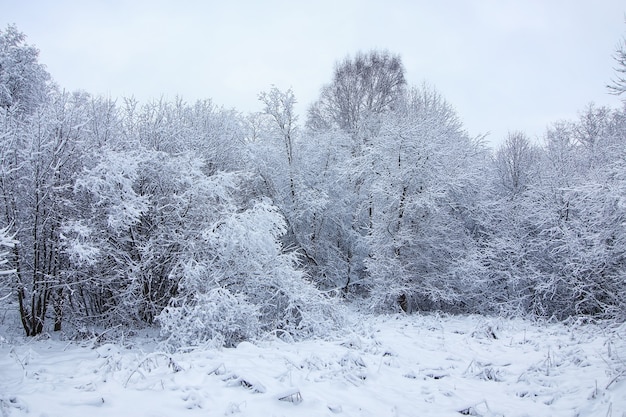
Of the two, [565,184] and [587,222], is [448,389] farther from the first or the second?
[565,184]

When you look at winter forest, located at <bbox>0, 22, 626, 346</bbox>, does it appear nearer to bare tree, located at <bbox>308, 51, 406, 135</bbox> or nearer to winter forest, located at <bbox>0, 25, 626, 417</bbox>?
winter forest, located at <bbox>0, 25, 626, 417</bbox>

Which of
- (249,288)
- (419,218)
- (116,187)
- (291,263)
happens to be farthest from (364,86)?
(116,187)

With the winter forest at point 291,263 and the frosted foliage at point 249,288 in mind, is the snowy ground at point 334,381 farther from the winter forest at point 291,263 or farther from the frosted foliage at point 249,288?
the frosted foliage at point 249,288

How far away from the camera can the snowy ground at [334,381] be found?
168 inches

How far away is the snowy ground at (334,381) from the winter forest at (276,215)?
2.22m

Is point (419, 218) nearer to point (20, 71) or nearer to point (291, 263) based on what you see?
point (291, 263)

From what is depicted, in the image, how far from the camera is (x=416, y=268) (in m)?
15.6

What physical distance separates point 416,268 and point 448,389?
10254 mm

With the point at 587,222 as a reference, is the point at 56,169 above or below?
above

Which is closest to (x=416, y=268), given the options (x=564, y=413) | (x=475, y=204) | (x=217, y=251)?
(x=475, y=204)

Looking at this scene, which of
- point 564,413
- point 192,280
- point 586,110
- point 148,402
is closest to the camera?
point 148,402

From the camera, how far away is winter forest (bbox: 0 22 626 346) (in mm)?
10297

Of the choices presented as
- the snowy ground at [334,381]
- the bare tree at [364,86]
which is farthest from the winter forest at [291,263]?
the bare tree at [364,86]

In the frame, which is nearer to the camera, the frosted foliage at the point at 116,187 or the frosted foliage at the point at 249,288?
the frosted foliage at the point at 249,288
